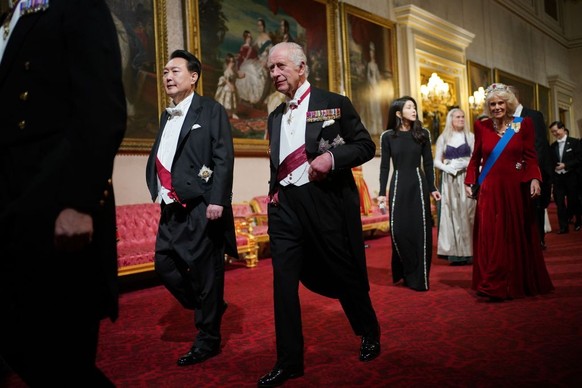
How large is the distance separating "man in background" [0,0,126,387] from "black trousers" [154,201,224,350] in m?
1.53

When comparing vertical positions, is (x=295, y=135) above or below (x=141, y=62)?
below

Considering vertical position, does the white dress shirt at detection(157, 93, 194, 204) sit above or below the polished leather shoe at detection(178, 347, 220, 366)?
above

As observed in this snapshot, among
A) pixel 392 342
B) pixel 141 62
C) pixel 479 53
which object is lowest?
pixel 392 342

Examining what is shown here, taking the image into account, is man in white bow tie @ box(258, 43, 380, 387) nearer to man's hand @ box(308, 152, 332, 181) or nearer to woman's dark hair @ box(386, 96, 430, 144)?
man's hand @ box(308, 152, 332, 181)

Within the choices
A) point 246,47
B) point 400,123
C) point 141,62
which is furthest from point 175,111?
point 246,47

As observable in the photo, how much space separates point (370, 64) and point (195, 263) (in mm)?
8258

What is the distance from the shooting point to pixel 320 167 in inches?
98.3

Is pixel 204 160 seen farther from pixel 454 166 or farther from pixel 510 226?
pixel 454 166

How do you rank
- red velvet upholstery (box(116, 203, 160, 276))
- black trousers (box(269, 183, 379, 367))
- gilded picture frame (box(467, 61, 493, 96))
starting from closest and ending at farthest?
black trousers (box(269, 183, 379, 367)), red velvet upholstery (box(116, 203, 160, 276)), gilded picture frame (box(467, 61, 493, 96))

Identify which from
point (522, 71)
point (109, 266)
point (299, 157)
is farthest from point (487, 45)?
point (109, 266)

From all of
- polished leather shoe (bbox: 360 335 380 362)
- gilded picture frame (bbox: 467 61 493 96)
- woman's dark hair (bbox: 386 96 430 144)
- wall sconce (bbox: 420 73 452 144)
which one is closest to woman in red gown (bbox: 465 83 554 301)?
woman's dark hair (bbox: 386 96 430 144)

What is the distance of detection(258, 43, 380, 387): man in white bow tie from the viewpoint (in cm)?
261

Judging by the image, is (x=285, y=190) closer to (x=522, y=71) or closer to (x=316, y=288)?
(x=316, y=288)

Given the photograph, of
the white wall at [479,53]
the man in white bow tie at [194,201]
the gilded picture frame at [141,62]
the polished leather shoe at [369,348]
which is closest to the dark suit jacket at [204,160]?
the man in white bow tie at [194,201]
